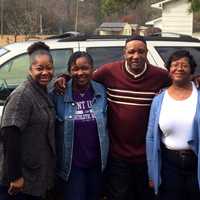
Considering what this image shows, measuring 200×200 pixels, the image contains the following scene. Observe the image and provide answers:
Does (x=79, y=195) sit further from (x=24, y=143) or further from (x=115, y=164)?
(x=24, y=143)

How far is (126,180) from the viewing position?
4.16 metres

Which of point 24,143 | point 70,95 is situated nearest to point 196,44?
point 70,95

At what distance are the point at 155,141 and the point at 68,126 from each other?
26.3 inches

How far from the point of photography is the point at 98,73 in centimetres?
425

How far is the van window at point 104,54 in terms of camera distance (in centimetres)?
593

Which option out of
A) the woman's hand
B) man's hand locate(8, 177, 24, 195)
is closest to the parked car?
the woman's hand

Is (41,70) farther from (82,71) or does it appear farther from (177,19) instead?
(177,19)

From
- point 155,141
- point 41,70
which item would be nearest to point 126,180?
point 155,141

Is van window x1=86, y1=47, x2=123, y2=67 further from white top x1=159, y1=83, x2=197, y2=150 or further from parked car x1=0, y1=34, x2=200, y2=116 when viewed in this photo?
white top x1=159, y1=83, x2=197, y2=150

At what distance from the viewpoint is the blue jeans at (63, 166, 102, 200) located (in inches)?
159

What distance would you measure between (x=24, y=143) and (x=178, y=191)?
48.7 inches

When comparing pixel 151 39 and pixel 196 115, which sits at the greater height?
pixel 151 39

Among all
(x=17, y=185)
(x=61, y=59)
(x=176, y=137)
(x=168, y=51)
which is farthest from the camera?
(x=168, y=51)

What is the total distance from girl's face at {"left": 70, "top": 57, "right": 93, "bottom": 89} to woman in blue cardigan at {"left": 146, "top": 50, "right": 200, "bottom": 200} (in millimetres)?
547
